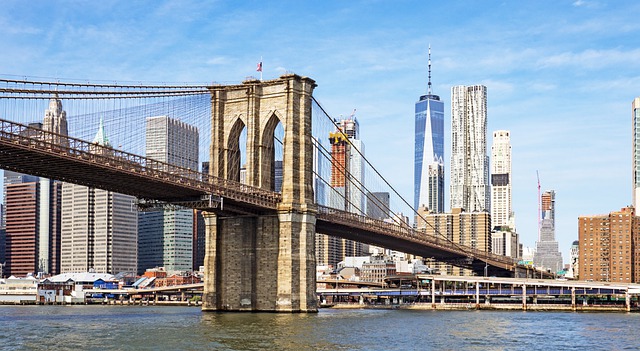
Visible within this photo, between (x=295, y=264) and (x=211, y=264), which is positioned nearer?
(x=295, y=264)

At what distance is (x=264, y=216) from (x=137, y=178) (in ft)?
61.5

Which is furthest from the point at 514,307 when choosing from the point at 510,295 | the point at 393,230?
the point at 393,230

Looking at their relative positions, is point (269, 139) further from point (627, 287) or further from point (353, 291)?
point (353, 291)

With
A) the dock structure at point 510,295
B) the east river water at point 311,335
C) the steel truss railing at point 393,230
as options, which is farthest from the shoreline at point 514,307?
the east river water at point 311,335

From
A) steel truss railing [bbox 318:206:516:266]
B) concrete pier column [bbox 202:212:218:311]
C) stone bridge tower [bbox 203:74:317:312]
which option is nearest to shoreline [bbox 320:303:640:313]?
steel truss railing [bbox 318:206:516:266]

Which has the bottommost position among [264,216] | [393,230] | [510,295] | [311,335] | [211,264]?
[510,295]

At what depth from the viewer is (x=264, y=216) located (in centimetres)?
8794

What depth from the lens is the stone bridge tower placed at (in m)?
86.4

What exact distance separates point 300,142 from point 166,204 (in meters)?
13.9

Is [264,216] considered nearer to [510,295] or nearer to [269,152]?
[269,152]

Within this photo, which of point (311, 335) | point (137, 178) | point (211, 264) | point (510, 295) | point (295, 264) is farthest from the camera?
point (510, 295)

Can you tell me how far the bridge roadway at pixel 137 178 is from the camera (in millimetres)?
62688

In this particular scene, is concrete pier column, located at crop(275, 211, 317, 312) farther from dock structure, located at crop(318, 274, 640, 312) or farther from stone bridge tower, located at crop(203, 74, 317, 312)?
dock structure, located at crop(318, 274, 640, 312)

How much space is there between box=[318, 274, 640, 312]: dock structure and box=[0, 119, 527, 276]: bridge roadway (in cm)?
2380
